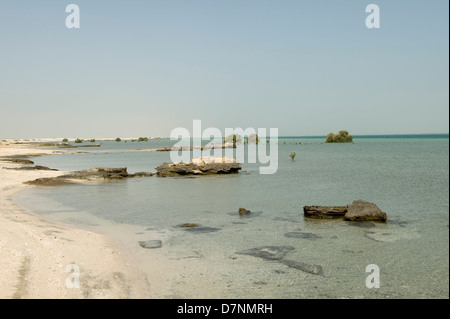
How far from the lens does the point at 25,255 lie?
11156 mm

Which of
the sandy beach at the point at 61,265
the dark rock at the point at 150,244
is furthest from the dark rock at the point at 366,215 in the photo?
the sandy beach at the point at 61,265

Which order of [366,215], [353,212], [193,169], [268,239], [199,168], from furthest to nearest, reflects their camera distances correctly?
1. [199,168]
2. [193,169]
3. [353,212]
4. [366,215]
5. [268,239]

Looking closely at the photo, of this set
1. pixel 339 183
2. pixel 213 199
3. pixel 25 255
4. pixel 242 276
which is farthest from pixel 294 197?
pixel 25 255

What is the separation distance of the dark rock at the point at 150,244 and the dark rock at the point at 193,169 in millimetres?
28692

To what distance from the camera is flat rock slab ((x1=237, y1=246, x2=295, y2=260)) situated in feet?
40.7

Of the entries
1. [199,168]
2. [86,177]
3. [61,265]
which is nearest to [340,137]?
[199,168]

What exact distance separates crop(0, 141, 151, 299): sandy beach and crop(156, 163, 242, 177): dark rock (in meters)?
26.9

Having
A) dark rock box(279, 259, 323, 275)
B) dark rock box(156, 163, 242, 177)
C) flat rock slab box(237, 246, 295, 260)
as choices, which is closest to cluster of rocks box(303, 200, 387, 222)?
flat rock slab box(237, 246, 295, 260)

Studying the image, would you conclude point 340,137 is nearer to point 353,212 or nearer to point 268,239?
point 353,212

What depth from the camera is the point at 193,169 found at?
43250 millimetres

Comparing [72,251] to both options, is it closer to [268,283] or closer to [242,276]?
[242,276]

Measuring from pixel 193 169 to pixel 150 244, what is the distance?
2933 cm

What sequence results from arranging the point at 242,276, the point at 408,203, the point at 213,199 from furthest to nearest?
the point at 213,199, the point at 408,203, the point at 242,276
